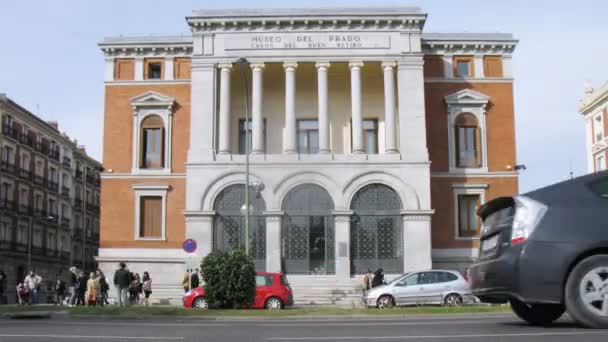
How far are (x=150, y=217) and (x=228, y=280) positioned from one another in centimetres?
1837

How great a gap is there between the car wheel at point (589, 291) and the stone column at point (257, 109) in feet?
101

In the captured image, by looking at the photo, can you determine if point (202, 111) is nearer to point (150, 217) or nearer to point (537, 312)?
point (150, 217)

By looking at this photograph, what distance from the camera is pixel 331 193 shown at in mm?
38344

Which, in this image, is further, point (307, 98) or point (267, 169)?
point (307, 98)

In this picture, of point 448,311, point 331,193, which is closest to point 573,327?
point 448,311

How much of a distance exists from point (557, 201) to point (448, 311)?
11.8m

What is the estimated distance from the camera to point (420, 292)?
27547mm

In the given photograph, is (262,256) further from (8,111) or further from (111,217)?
(8,111)

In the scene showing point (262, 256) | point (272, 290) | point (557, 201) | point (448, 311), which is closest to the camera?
point (557, 201)

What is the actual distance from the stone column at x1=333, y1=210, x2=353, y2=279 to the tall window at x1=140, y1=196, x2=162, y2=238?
9.34 meters

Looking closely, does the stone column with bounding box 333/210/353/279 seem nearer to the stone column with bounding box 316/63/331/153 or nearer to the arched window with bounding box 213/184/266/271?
the stone column with bounding box 316/63/331/153

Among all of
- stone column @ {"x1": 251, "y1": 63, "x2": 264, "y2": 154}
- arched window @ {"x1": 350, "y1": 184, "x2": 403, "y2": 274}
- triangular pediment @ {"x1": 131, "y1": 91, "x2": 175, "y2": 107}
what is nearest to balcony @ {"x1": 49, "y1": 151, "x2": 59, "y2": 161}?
triangular pediment @ {"x1": 131, "y1": 91, "x2": 175, "y2": 107}

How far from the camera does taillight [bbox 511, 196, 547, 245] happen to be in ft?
28.9

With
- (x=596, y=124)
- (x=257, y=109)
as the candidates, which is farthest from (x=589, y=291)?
(x=596, y=124)
